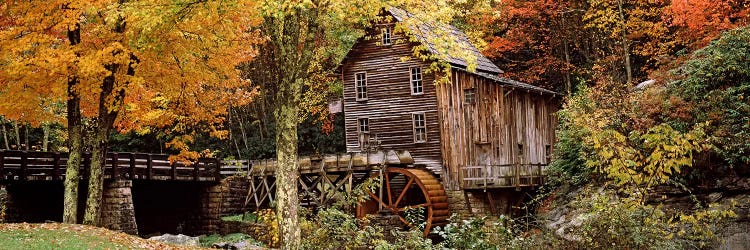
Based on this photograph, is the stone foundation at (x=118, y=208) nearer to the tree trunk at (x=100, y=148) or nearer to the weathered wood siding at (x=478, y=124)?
the tree trunk at (x=100, y=148)

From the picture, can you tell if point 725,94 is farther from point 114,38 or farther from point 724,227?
point 114,38

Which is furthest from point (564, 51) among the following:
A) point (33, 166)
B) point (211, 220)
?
point (33, 166)

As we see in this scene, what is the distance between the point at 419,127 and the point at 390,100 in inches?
70.3

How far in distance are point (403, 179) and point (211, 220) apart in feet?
28.0

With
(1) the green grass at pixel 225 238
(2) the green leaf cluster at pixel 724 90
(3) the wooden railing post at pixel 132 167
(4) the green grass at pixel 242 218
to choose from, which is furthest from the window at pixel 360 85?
(2) the green leaf cluster at pixel 724 90

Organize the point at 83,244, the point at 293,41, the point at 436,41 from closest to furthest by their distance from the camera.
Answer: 1. the point at 436,41
2. the point at 293,41
3. the point at 83,244

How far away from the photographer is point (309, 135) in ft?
128

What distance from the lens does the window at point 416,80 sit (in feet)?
98.3

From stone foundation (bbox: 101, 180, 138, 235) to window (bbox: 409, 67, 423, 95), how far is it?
464 inches

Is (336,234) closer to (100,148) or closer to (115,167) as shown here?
(100,148)

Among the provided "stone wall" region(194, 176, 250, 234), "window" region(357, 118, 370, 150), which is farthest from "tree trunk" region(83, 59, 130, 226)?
"window" region(357, 118, 370, 150)

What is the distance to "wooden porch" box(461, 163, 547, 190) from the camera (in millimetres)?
26252

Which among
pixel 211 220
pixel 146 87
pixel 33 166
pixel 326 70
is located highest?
pixel 326 70

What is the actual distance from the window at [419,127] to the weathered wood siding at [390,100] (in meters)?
0.17
